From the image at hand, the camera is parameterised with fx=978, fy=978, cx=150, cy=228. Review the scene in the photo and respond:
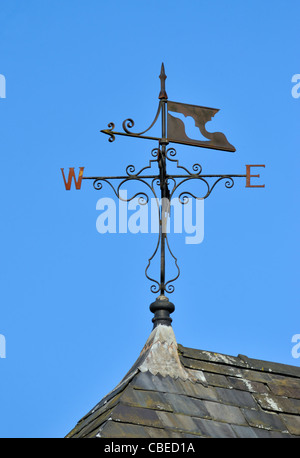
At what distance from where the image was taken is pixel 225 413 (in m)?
5.91

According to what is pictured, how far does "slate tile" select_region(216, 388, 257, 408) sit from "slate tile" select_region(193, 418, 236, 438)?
282 mm

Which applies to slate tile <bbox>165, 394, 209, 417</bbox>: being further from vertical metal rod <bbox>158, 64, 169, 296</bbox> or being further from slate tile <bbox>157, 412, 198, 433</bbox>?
vertical metal rod <bbox>158, 64, 169, 296</bbox>

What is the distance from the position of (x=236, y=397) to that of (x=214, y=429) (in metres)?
0.48

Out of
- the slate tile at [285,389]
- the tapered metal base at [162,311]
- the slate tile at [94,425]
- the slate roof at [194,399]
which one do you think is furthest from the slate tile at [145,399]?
the slate tile at [285,389]

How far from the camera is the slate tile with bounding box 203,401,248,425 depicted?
5.84 metres

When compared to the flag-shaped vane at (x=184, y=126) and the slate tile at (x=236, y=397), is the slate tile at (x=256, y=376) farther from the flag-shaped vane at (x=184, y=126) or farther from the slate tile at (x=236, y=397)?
the flag-shaped vane at (x=184, y=126)

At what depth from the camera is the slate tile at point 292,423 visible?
6008 mm

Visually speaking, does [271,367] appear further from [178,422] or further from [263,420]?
[178,422]

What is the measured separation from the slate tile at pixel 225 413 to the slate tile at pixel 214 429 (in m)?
0.06

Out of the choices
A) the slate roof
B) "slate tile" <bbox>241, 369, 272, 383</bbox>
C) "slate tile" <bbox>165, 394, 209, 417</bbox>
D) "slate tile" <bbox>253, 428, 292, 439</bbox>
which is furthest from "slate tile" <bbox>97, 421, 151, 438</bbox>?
"slate tile" <bbox>241, 369, 272, 383</bbox>

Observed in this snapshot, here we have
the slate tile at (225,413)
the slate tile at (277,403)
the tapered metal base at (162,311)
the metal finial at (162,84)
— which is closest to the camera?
the slate tile at (225,413)

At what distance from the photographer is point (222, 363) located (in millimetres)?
6465
